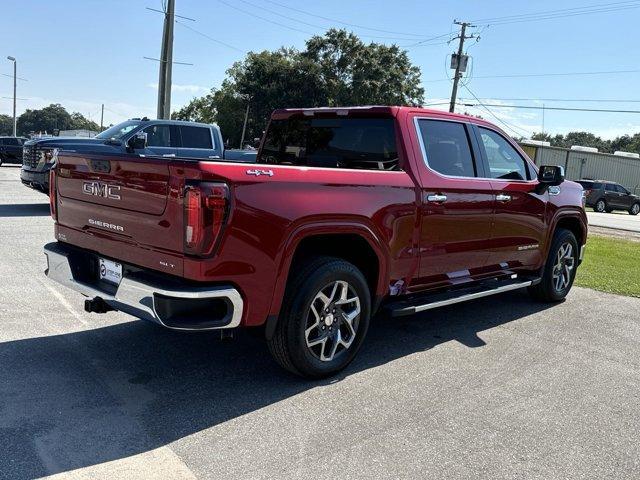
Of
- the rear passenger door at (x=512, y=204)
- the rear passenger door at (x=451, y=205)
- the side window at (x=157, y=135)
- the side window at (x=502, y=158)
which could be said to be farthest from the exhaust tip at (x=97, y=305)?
the side window at (x=157, y=135)

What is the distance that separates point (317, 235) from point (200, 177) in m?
0.99

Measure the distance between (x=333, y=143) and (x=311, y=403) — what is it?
91.9 inches

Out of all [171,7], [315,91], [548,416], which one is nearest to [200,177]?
[548,416]

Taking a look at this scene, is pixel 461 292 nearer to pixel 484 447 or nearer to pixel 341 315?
pixel 341 315

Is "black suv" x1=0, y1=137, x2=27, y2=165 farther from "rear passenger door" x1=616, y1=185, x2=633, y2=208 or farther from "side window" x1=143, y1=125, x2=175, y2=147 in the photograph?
"rear passenger door" x1=616, y1=185, x2=633, y2=208

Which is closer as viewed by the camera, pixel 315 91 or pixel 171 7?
pixel 171 7

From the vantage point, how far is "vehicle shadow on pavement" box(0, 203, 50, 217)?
11047 mm

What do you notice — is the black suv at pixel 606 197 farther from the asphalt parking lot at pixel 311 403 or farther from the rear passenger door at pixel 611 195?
the asphalt parking lot at pixel 311 403

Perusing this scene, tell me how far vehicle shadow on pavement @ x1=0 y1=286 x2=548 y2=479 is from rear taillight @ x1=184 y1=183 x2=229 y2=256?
1049 millimetres

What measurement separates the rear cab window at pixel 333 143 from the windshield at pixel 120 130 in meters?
7.67

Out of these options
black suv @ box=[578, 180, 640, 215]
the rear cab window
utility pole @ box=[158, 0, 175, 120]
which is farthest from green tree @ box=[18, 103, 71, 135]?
the rear cab window

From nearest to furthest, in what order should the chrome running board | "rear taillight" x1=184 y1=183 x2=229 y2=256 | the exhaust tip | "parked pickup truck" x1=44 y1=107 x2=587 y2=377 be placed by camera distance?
"rear taillight" x1=184 y1=183 x2=229 y2=256
"parked pickup truck" x1=44 y1=107 x2=587 y2=377
the exhaust tip
the chrome running board

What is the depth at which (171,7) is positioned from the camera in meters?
→ 22.8

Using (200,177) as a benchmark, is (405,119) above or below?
above
